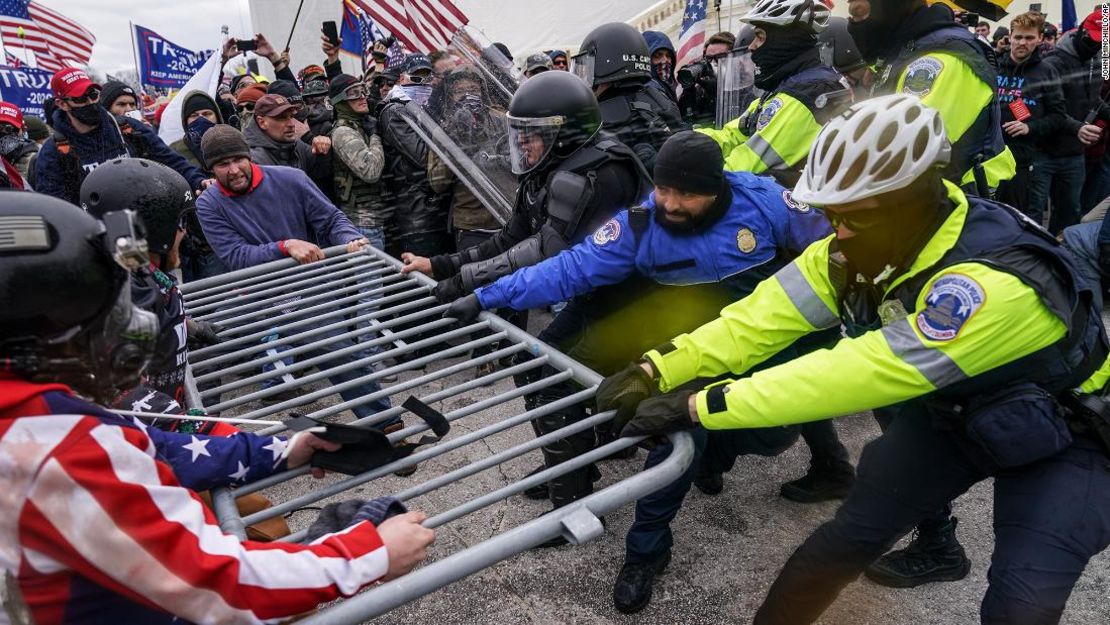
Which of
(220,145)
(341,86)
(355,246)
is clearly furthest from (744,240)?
(341,86)

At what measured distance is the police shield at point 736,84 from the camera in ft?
19.2

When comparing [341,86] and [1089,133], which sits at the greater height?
[341,86]

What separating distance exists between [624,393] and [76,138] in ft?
16.3

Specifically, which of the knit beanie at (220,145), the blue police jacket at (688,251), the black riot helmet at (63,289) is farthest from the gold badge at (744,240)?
the knit beanie at (220,145)

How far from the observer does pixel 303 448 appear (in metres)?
1.81

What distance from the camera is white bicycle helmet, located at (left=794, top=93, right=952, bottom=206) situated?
6.26 feet

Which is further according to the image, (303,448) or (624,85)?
(624,85)

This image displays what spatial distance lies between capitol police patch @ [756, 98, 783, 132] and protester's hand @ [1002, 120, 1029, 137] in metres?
3.83

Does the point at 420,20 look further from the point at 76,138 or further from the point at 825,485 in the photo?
the point at 825,485

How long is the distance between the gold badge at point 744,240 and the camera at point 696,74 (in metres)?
5.90

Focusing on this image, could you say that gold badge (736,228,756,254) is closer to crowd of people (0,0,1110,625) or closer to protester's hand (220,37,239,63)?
crowd of people (0,0,1110,625)

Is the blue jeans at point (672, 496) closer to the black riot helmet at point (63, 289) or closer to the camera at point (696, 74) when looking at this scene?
the black riot helmet at point (63, 289)

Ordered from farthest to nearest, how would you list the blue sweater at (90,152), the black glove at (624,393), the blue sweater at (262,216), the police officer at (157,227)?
the blue sweater at (90,152) < the blue sweater at (262,216) < the police officer at (157,227) < the black glove at (624,393)

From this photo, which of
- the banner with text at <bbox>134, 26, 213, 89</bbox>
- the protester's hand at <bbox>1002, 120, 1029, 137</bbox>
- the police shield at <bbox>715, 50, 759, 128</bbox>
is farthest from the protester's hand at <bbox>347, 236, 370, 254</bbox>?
the banner with text at <bbox>134, 26, 213, 89</bbox>
